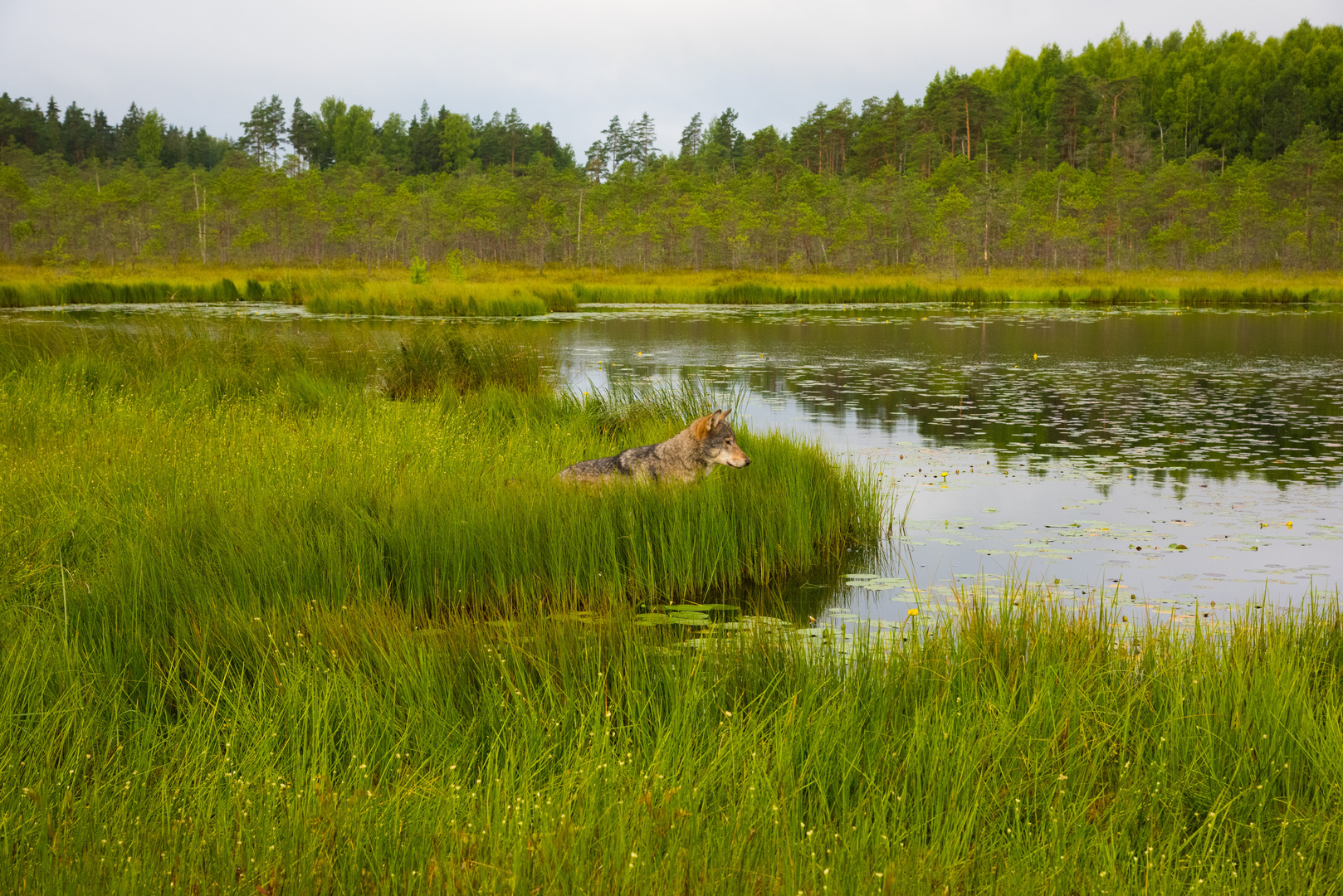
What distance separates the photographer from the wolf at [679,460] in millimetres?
8273

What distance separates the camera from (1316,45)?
121m

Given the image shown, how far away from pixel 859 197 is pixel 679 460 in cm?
7913

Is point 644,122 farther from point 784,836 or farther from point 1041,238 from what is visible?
point 784,836

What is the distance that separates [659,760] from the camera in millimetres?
3518

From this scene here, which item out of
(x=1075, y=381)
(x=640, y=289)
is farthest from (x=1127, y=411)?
(x=640, y=289)

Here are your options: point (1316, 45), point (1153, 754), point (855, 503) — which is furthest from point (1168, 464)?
point (1316, 45)

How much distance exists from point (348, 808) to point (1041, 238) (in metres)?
80.4

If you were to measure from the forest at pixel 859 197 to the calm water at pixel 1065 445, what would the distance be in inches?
1561

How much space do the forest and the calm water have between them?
39647 mm

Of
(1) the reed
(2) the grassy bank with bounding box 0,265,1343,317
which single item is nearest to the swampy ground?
(1) the reed

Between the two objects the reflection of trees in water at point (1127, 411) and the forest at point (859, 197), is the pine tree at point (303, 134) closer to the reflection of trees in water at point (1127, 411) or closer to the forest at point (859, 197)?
the forest at point (859, 197)

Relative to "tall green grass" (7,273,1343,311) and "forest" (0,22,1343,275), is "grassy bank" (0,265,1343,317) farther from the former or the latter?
"forest" (0,22,1343,275)

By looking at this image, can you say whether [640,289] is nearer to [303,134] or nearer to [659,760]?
[659,760]

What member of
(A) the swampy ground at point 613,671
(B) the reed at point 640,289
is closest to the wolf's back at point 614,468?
(A) the swampy ground at point 613,671
